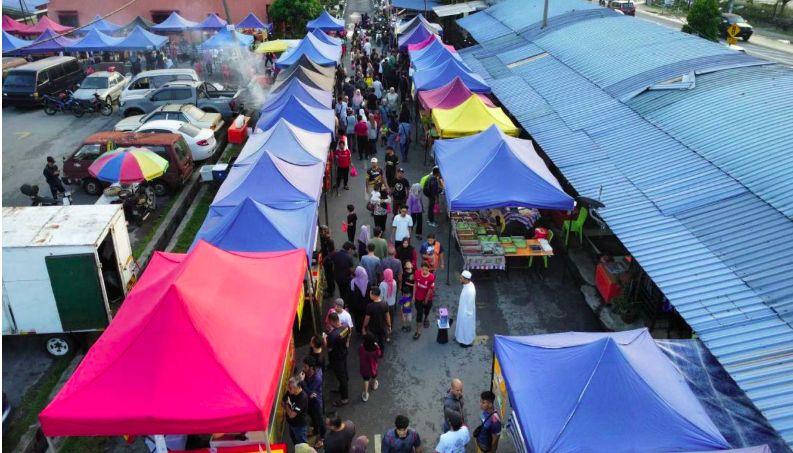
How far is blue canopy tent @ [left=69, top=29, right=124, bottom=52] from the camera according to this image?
28.3 m

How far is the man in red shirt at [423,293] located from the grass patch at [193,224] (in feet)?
20.3

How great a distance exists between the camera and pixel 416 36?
93.6 feet

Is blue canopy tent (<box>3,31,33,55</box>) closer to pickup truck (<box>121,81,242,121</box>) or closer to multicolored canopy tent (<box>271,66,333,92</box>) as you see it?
pickup truck (<box>121,81,242,121</box>)

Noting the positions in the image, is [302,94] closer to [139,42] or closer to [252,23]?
[139,42]

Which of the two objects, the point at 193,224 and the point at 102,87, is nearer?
the point at 193,224

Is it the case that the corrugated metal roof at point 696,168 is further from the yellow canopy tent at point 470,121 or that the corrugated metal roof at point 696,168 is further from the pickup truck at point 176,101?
the pickup truck at point 176,101

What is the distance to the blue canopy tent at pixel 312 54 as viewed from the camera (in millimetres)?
24047

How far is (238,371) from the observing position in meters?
6.50

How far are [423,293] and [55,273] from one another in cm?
588

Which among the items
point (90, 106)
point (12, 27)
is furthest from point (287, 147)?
point (12, 27)

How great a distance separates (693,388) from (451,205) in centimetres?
559

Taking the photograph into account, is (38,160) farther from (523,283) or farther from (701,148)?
(701,148)

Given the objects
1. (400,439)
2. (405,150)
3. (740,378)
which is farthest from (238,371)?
(405,150)

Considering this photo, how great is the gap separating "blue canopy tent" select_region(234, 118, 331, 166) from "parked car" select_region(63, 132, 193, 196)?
2775 millimetres
